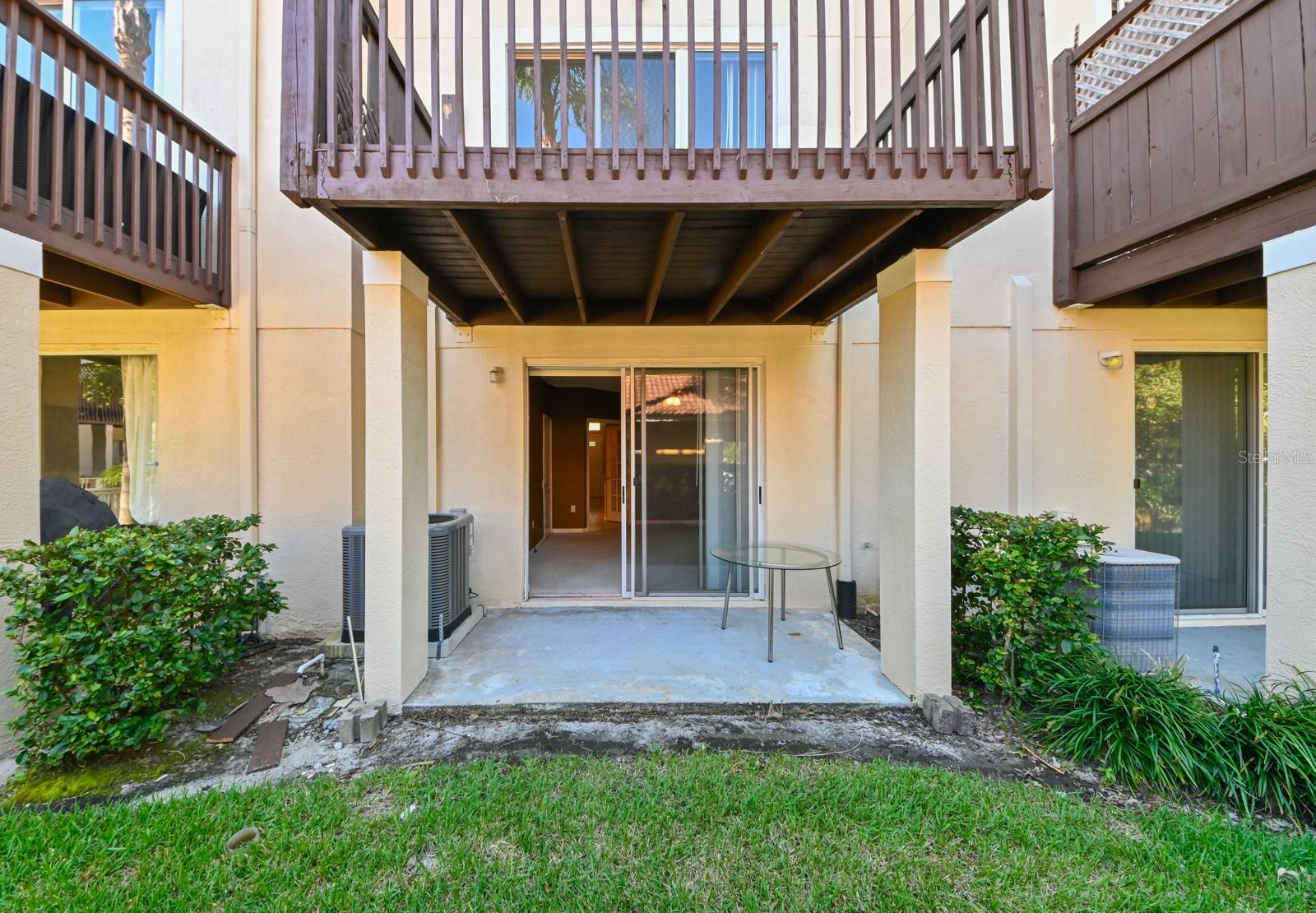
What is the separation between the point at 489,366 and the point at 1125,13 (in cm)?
531

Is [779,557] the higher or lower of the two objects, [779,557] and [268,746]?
the higher

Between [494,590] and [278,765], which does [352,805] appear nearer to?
[278,765]

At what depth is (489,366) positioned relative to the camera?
15.4ft

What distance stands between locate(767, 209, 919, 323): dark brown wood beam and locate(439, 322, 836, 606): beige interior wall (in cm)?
83

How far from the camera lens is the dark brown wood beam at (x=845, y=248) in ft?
8.64

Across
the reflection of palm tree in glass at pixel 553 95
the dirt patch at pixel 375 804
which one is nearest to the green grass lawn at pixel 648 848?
the dirt patch at pixel 375 804

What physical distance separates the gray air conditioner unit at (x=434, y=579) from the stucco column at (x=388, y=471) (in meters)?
0.67

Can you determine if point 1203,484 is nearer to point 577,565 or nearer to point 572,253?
point 572,253

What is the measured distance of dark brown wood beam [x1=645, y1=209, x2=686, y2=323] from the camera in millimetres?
2641

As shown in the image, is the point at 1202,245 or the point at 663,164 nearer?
the point at 663,164

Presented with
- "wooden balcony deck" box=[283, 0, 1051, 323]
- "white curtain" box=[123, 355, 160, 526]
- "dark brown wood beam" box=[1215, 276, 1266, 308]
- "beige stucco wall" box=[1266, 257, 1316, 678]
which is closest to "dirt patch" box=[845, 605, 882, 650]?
"beige stucco wall" box=[1266, 257, 1316, 678]

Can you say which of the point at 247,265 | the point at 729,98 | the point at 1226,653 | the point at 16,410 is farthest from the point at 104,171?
the point at 1226,653

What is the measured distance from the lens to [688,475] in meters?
4.95

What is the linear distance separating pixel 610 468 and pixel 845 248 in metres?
7.51
